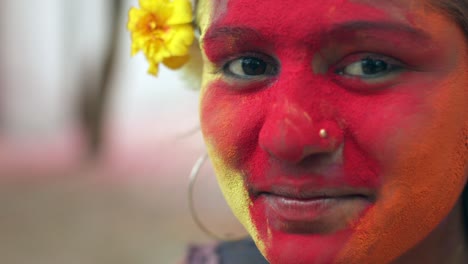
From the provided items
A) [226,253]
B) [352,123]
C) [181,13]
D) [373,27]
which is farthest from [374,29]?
[226,253]

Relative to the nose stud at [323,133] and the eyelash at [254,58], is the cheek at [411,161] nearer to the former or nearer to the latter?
the nose stud at [323,133]

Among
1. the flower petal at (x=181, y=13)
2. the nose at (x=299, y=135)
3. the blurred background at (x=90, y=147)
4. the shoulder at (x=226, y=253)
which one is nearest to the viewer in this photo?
the nose at (x=299, y=135)

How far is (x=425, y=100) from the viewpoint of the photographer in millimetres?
844

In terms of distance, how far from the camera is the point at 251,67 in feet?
3.01

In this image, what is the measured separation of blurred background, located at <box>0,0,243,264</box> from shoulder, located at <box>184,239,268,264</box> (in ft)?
2.13

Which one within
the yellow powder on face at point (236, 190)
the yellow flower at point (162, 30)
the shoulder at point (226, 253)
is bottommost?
the shoulder at point (226, 253)

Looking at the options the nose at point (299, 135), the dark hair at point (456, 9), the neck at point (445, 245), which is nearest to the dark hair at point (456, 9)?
the dark hair at point (456, 9)

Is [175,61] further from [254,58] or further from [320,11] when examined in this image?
[320,11]

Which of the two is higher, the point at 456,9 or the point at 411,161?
the point at 456,9

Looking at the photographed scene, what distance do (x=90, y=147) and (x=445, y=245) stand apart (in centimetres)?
320

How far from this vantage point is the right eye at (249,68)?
90 cm

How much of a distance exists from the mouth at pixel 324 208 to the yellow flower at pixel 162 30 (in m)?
0.36

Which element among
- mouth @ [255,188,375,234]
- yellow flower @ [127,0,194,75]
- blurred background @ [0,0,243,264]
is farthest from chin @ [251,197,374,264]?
blurred background @ [0,0,243,264]

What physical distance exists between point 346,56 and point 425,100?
0.41ft
